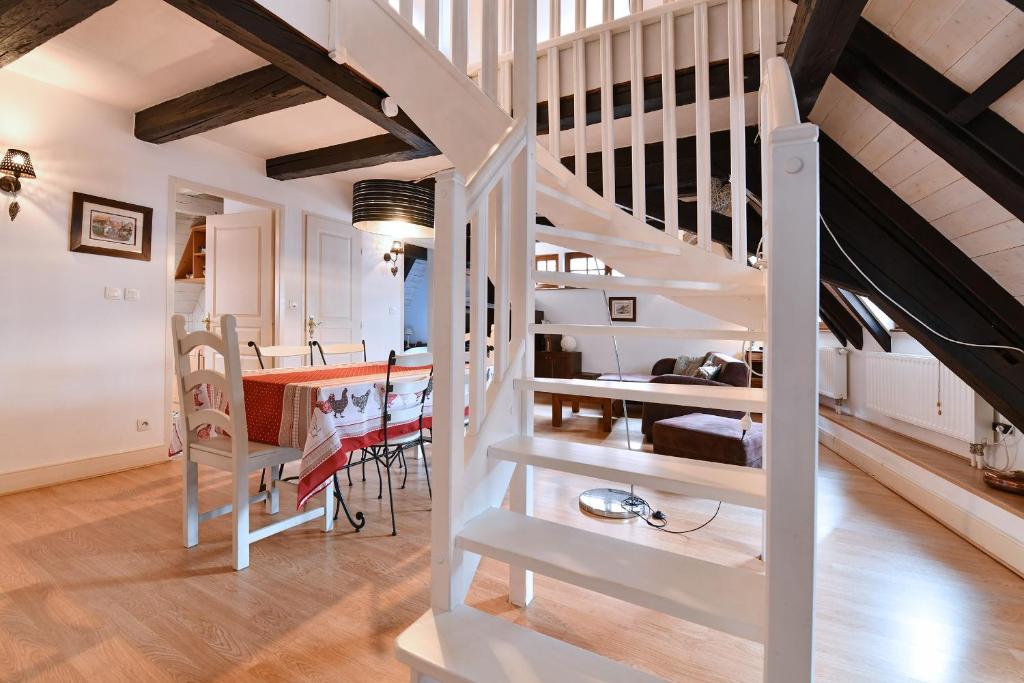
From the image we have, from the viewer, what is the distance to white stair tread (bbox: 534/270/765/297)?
1.69 metres

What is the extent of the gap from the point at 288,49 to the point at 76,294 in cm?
233

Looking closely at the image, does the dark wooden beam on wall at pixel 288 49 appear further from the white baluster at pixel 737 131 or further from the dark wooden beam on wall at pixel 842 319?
the dark wooden beam on wall at pixel 842 319

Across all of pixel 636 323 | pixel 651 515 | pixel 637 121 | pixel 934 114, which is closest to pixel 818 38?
pixel 934 114

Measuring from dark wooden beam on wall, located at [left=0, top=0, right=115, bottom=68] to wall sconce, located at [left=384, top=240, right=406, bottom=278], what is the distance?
3.35 m

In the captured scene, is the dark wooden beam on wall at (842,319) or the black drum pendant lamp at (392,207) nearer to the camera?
the black drum pendant lamp at (392,207)

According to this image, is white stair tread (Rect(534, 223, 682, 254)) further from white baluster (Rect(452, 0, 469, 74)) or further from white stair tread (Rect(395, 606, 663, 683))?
white stair tread (Rect(395, 606, 663, 683))

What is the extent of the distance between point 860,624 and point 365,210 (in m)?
3.16

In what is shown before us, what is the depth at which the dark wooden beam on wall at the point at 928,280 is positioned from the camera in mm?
1980

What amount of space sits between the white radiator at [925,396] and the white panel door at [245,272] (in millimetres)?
5193

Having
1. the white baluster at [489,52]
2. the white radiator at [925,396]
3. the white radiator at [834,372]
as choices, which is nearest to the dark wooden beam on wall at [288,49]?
the white baluster at [489,52]

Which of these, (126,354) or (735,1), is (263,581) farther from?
(735,1)

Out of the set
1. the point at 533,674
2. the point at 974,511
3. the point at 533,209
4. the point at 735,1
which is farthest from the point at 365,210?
the point at 974,511

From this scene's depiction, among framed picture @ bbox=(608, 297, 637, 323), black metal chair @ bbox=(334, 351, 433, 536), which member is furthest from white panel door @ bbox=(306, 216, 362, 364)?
framed picture @ bbox=(608, 297, 637, 323)

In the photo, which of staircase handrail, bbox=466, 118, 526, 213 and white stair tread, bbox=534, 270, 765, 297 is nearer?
staircase handrail, bbox=466, 118, 526, 213
